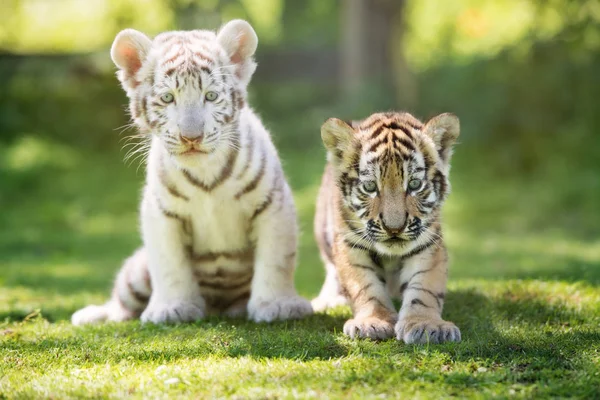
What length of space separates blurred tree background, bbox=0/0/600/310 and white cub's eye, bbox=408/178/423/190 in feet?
8.47

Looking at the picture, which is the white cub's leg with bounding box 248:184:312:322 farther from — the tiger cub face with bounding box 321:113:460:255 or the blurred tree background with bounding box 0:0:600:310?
the blurred tree background with bounding box 0:0:600:310

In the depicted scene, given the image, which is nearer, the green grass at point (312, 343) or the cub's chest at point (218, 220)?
the green grass at point (312, 343)

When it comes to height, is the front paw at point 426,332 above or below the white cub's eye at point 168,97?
below

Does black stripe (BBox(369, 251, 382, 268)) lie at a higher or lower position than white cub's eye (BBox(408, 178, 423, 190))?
lower

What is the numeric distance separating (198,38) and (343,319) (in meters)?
1.91

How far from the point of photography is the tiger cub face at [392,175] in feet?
14.0

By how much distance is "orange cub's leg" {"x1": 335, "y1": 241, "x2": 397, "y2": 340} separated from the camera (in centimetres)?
420

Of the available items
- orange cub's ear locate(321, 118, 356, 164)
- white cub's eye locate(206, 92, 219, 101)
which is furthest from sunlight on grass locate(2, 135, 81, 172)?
orange cub's ear locate(321, 118, 356, 164)

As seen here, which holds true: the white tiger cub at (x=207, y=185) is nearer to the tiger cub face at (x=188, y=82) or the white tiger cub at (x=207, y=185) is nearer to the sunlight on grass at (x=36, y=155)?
the tiger cub face at (x=188, y=82)

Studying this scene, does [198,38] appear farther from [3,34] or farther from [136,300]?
[3,34]

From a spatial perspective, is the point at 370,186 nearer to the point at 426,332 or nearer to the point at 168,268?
the point at 426,332

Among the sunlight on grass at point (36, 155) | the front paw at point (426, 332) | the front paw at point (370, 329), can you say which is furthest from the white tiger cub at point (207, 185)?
the sunlight on grass at point (36, 155)

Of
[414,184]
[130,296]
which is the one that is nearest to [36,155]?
[130,296]

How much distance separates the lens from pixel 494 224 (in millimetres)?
10703
